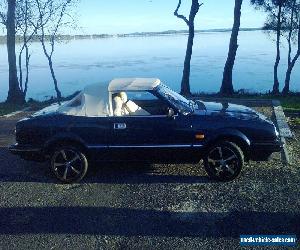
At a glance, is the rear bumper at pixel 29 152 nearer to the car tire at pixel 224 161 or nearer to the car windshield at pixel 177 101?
the car windshield at pixel 177 101

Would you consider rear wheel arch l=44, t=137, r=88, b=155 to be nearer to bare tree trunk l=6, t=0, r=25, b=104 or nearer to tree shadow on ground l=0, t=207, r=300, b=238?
tree shadow on ground l=0, t=207, r=300, b=238

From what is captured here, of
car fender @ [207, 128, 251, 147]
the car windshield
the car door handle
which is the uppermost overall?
the car windshield

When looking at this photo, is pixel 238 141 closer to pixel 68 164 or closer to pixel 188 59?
pixel 68 164

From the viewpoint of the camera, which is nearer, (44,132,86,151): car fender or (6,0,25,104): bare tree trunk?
(44,132,86,151): car fender

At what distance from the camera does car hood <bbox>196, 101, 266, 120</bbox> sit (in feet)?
21.9

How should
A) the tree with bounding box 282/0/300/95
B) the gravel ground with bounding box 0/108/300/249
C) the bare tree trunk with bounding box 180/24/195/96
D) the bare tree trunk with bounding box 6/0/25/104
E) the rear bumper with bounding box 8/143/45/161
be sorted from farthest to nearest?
the tree with bounding box 282/0/300/95
the bare tree trunk with bounding box 180/24/195/96
the bare tree trunk with bounding box 6/0/25/104
the rear bumper with bounding box 8/143/45/161
the gravel ground with bounding box 0/108/300/249

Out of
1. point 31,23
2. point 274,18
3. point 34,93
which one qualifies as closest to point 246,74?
point 274,18

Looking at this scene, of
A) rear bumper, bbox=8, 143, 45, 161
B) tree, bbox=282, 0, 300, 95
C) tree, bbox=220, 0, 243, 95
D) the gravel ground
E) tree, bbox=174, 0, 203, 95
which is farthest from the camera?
tree, bbox=282, 0, 300, 95

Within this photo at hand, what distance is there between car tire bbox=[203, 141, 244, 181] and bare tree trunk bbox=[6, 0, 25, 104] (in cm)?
1524

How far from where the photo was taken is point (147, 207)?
5.75 metres

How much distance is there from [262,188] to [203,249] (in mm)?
2242

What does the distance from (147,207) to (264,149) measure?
2.44 metres

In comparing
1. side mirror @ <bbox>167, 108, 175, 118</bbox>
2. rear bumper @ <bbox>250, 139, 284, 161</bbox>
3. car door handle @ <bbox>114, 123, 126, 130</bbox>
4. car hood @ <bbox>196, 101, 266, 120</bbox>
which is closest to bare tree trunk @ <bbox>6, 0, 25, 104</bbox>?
car door handle @ <bbox>114, 123, 126, 130</bbox>

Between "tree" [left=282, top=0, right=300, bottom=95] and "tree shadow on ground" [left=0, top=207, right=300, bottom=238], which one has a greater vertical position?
"tree" [left=282, top=0, right=300, bottom=95]
